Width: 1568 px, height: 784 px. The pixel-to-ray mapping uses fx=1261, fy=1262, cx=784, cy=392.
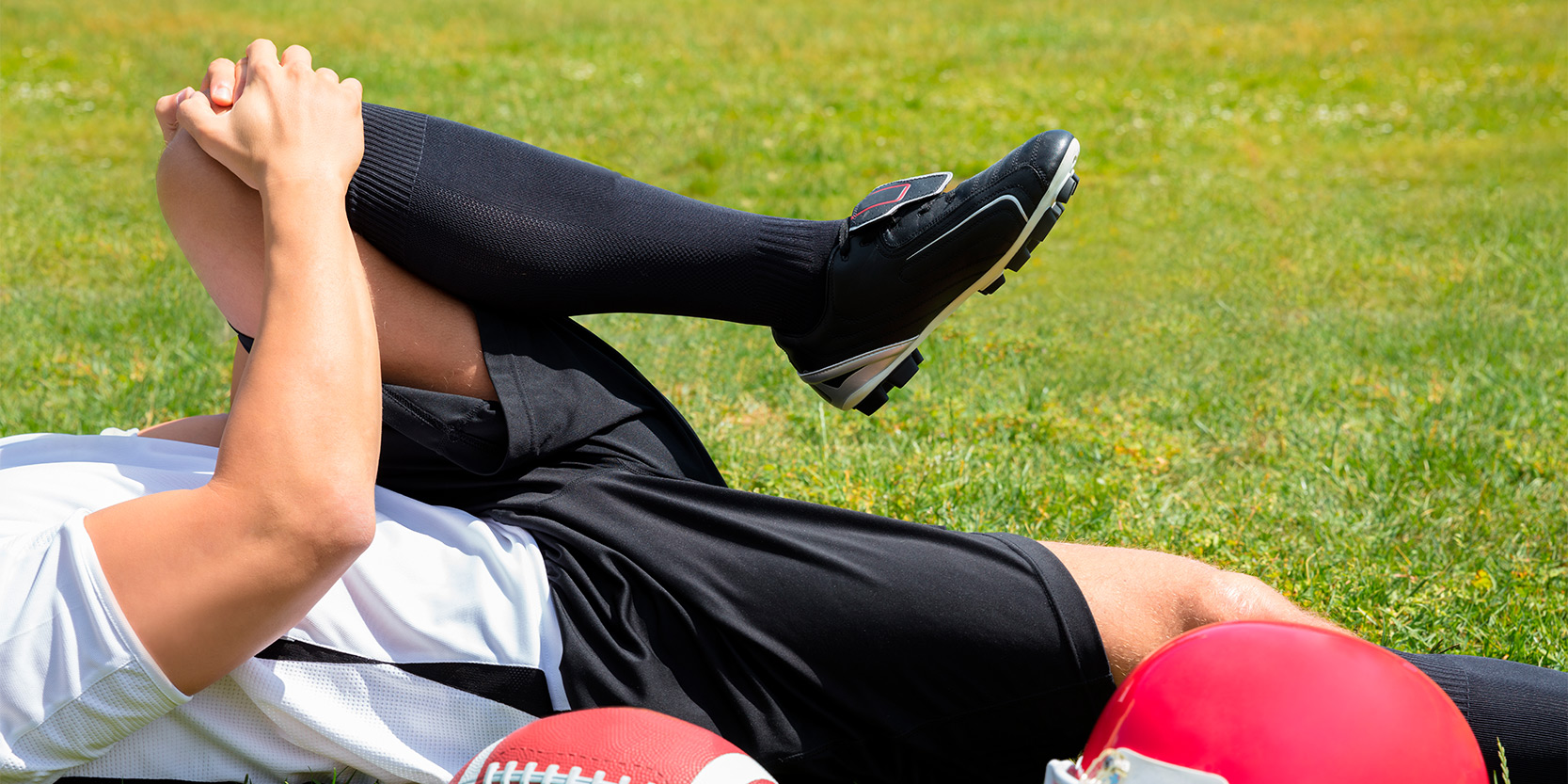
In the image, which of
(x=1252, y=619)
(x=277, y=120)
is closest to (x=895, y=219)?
(x=1252, y=619)

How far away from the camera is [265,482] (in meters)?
1.61

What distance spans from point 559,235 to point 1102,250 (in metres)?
6.11

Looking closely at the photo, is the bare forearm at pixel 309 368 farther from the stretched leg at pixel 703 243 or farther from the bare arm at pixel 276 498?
the stretched leg at pixel 703 243

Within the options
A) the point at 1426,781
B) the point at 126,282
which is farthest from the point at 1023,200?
the point at 126,282

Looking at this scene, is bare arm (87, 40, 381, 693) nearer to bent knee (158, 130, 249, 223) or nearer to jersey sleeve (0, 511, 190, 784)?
jersey sleeve (0, 511, 190, 784)

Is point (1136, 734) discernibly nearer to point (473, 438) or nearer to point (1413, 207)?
point (473, 438)

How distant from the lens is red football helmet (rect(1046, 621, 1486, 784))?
157 centimetres

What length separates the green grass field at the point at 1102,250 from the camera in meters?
3.54

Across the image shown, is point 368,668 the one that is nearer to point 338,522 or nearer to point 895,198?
point 338,522

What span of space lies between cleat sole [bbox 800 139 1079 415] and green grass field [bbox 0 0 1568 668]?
100 centimetres

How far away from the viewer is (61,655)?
165cm

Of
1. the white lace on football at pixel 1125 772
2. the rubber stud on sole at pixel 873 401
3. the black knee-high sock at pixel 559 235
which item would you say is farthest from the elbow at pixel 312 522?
the rubber stud on sole at pixel 873 401

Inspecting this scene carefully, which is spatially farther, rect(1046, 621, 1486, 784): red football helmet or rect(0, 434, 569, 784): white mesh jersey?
rect(0, 434, 569, 784): white mesh jersey

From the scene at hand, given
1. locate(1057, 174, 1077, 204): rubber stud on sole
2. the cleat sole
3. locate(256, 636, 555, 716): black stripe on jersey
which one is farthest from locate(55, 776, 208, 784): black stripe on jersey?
locate(1057, 174, 1077, 204): rubber stud on sole
